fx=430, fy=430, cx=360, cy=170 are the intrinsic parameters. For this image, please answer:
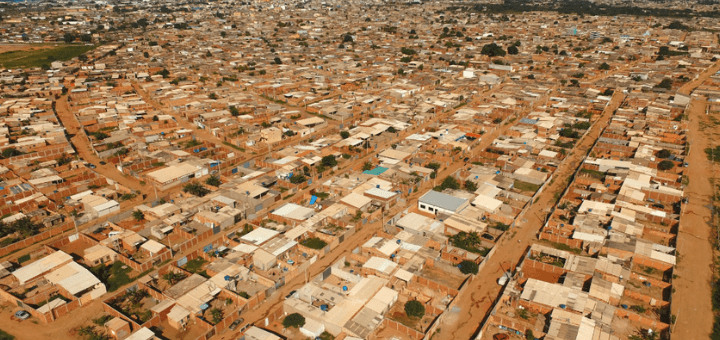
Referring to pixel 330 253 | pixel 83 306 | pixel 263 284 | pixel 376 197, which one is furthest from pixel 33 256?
pixel 376 197

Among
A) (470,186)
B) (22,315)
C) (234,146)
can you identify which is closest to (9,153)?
(234,146)

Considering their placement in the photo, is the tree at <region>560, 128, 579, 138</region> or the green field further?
the green field

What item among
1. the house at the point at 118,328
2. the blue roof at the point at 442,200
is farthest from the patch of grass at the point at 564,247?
the house at the point at 118,328

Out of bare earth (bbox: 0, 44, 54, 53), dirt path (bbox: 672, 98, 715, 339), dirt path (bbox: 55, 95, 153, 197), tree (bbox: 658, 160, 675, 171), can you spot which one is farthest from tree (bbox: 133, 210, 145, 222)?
bare earth (bbox: 0, 44, 54, 53)

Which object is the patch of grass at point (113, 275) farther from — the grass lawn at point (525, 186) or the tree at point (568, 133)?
the tree at point (568, 133)

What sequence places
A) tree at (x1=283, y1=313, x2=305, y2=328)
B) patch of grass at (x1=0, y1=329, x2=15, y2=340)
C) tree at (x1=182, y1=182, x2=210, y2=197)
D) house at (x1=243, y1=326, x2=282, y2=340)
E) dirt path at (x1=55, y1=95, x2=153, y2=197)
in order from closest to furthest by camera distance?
house at (x1=243, y1=326, x2=282, y2=340)
patch of grass at (x1=0, y1=329, x2=15, y2=340)
tree at (x1=283, y1=313, x2=305, y2=328)
tree at (x1=182, y1=182, x2=210, y2=197)
dirt path at (x1=55, y1=95, x2=153, y2=197)

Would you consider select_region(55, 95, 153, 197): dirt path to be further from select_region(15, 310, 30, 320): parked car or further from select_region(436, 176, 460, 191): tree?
select_region(436, 176, 460, 191): tree
